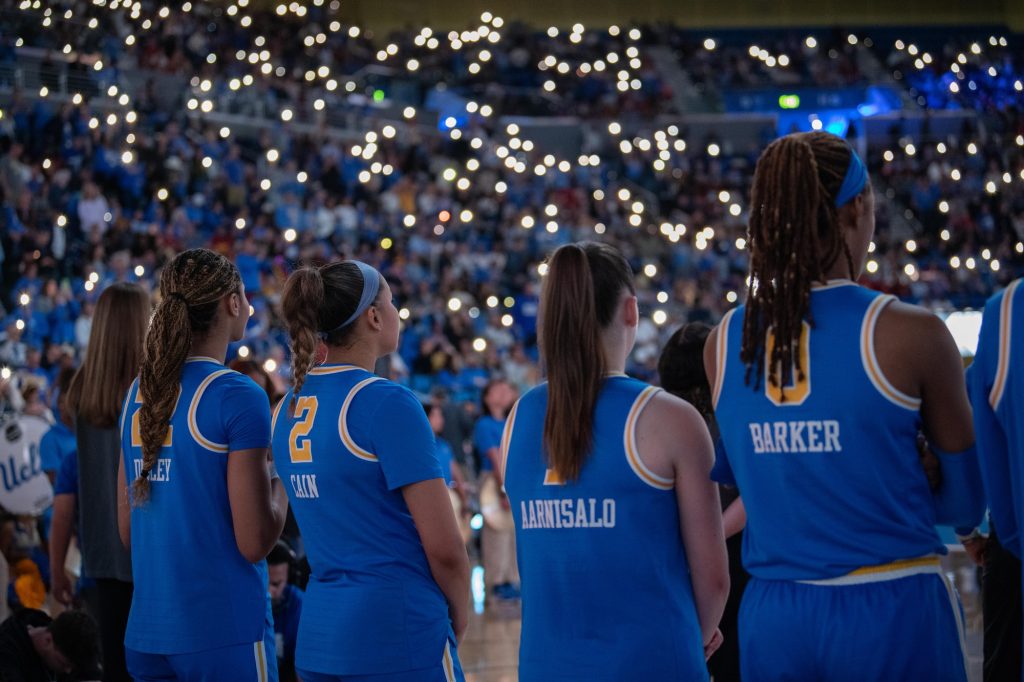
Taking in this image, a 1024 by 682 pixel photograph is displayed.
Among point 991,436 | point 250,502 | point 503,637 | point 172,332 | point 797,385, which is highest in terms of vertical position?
point 172,332

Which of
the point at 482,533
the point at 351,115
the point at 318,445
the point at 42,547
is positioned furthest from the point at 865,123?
the point at 318,445

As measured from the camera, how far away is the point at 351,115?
21.2 metres

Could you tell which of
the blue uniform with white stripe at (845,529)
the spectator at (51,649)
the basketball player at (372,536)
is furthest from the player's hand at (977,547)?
the spectator at (51,649)

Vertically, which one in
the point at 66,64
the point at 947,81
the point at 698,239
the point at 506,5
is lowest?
the point at 698,239

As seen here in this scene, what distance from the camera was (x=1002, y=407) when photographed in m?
1.89

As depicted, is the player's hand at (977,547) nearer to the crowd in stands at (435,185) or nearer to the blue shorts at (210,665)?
the blue shorts at (210,665)

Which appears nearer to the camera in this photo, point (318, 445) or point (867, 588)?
point (867, 588)

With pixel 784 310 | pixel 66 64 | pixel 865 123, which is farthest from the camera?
pixel 865 123

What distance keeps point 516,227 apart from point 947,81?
1309cm

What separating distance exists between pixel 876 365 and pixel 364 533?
4.05ft

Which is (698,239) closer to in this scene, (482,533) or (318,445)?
(482,533)

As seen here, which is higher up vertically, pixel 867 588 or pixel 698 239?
pixel 698 239

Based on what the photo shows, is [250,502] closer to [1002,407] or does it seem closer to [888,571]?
[888,571]

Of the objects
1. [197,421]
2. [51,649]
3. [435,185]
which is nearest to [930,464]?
[197,421]
